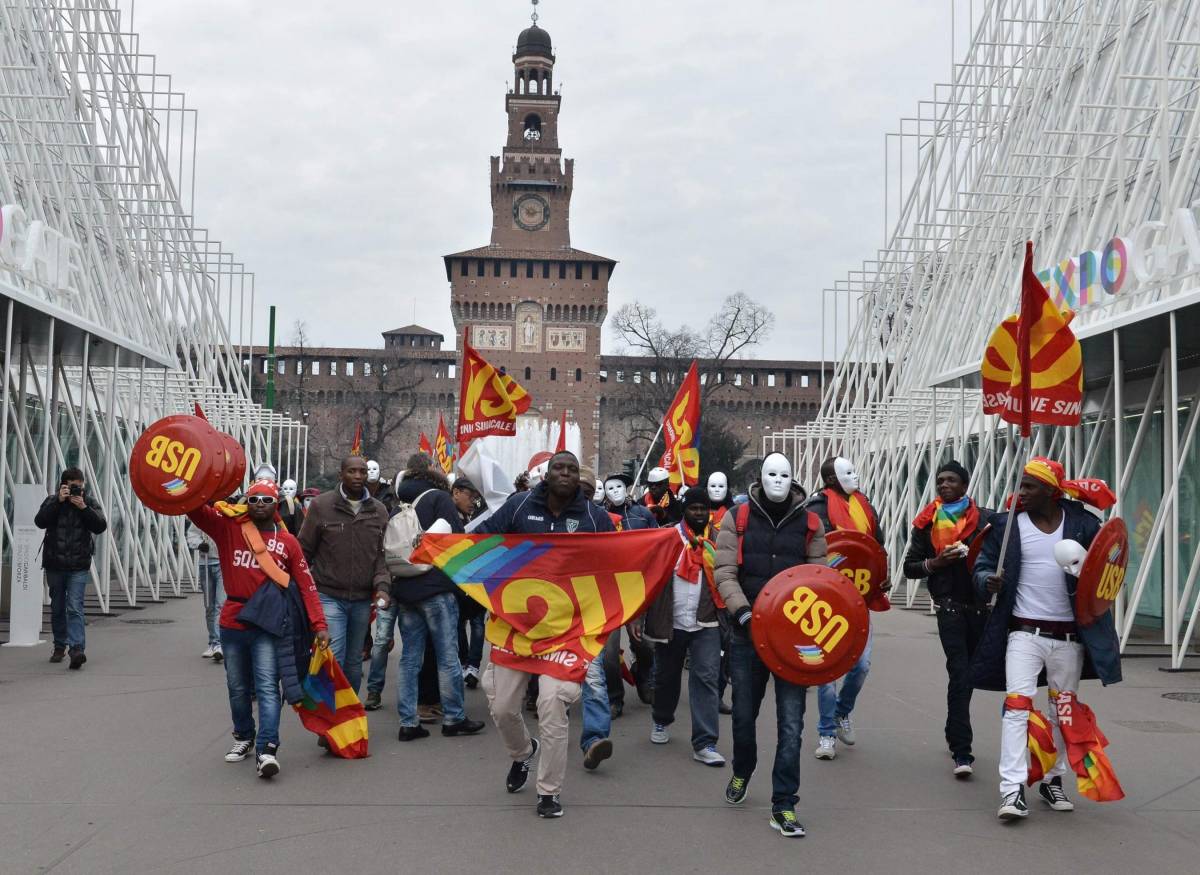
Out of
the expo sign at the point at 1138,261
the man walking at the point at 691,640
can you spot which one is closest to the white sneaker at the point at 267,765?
the man walking at the point at 691,640

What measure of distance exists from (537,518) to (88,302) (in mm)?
12261

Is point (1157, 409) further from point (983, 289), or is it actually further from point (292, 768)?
point (292, 768)

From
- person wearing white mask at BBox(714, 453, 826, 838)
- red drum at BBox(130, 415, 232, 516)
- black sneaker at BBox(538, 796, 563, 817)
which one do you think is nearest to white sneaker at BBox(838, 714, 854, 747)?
person wearing white mask at BBox(714, 453, 826, 838)

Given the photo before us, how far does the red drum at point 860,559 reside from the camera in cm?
761

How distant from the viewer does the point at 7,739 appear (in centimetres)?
768

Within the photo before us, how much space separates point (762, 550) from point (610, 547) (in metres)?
0.87

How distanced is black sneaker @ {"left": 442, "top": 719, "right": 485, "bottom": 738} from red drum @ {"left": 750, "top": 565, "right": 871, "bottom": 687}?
116 inches

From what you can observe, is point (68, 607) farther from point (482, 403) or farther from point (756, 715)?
point (756, 715)

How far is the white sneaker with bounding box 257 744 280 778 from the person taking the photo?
677 centimetres

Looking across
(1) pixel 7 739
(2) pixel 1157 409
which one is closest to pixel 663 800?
(1) pixel 7 739

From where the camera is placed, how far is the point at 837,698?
8117 mm

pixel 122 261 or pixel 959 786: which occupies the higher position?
pixel 122 261

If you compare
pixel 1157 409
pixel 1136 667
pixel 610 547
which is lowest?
pixel 1136 667

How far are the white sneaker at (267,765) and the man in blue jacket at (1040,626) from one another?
3.58 metres
